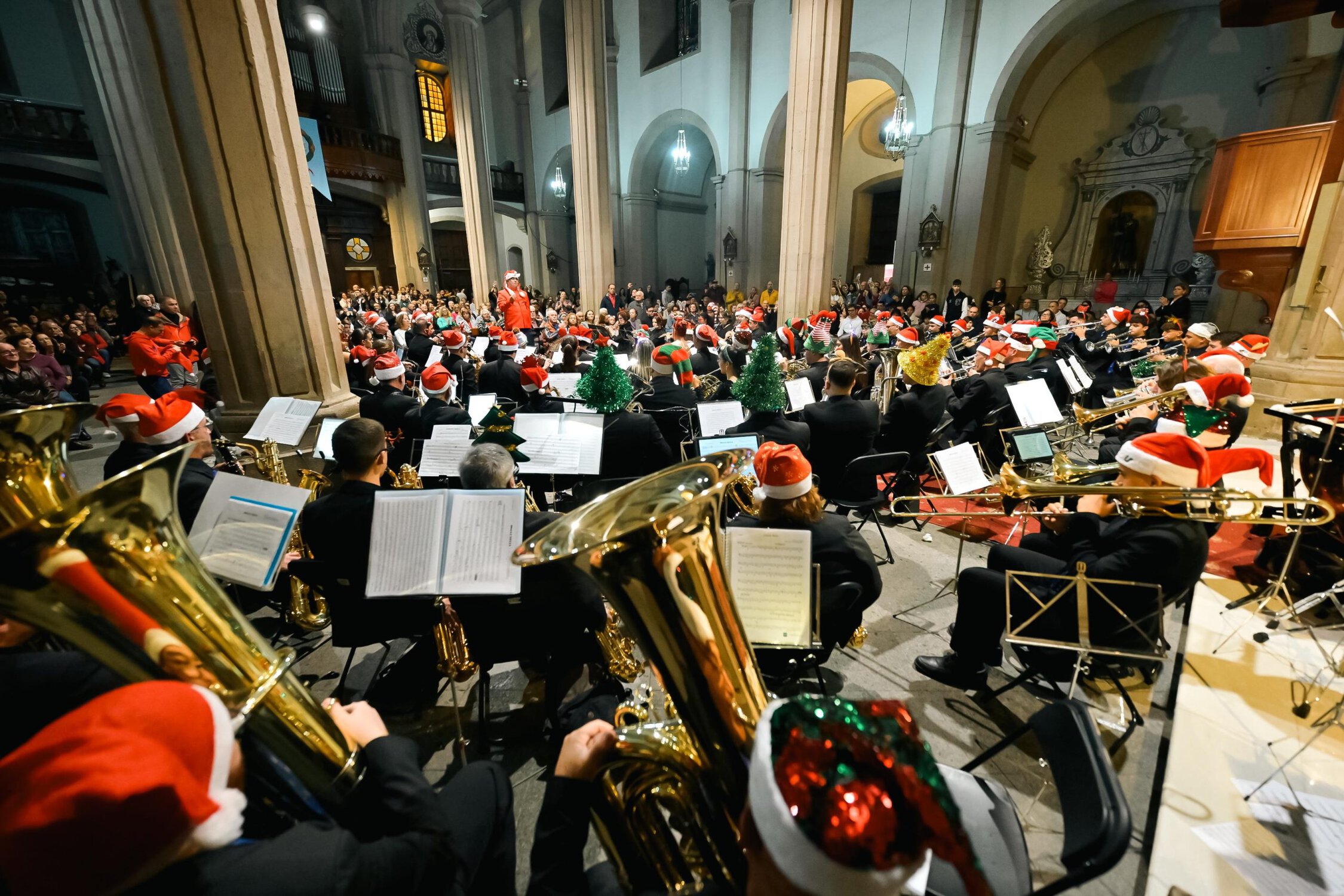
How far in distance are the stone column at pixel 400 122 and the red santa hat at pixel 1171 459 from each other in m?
21.3

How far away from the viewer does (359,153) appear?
59.2 ft

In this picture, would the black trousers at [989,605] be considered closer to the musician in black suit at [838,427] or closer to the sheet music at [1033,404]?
the musician in black suit at [838,427]

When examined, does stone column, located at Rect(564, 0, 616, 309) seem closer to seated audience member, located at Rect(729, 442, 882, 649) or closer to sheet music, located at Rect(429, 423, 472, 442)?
sheet music, located at Rect(429, 423, 472, 442)

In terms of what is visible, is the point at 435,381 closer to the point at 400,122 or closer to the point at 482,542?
the point at 482,542

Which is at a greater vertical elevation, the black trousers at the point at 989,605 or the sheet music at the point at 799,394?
the sheet music at the point at 799,394

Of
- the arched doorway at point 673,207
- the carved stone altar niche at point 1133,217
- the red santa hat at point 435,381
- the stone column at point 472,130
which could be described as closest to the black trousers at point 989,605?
the red santa hat at point 435,381

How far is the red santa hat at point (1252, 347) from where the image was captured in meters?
6.26

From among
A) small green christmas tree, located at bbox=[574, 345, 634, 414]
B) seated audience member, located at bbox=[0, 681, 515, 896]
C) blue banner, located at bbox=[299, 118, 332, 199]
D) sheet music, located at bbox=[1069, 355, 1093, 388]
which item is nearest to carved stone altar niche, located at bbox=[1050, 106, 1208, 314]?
sheet music, located at bbox=[1069, 355, 1093, 388]

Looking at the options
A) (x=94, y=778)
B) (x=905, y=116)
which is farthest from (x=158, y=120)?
(x=905, y=116)

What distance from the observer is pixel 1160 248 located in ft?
46.3

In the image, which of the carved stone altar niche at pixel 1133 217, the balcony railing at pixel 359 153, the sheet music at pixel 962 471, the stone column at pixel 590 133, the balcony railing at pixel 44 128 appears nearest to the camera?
the sheet music at pixel 962 471

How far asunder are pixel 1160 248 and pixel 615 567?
749 inches

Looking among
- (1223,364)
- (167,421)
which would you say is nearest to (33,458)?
(167,421)

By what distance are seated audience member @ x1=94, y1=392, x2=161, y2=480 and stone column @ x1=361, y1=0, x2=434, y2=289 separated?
18.5 metres
